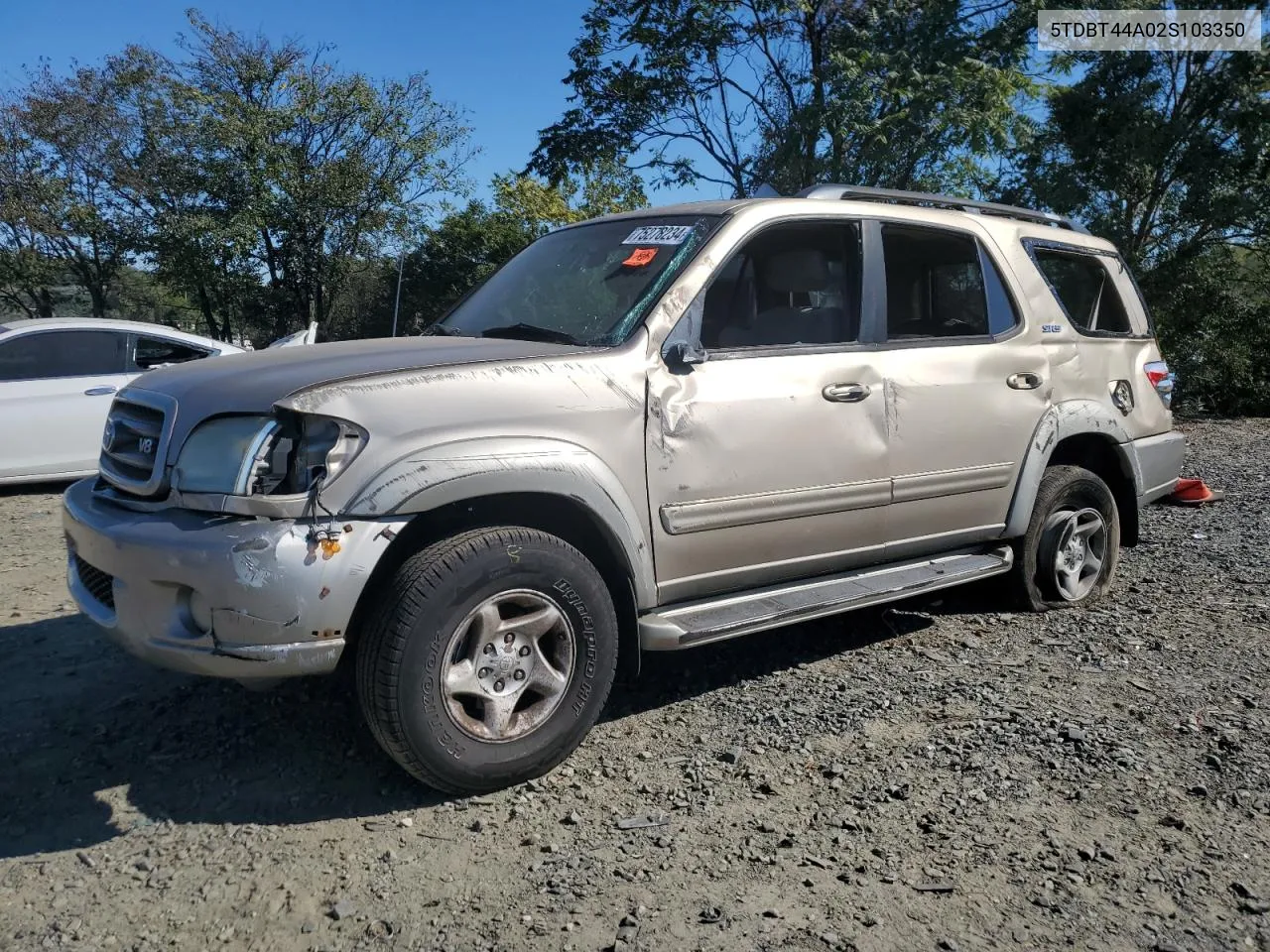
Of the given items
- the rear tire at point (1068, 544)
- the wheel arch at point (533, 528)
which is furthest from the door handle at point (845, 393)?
the rear tire at point (1068, 544)

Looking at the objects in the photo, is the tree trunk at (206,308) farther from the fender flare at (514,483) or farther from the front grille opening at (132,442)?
the fender flare at (514,483)

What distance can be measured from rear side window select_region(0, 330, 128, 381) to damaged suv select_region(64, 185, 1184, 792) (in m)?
5.61

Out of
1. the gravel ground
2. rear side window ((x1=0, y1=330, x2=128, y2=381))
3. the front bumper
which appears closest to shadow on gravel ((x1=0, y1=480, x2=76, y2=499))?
rear side window ((x1=0, y1=330, x2=128, y2=381))

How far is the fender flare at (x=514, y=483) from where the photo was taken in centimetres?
287

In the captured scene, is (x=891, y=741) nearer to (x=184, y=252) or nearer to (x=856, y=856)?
(x=856, y=856)

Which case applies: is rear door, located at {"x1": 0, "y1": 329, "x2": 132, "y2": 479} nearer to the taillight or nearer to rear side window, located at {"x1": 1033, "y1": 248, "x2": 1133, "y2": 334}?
rear side window, located at {"x1": 1033, "y1": 248, "x2": 1133, "y2": 334}

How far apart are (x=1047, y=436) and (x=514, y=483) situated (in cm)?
277

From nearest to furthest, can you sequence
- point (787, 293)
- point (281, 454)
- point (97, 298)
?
point (281, 454)
point (787, 293)
point (97, 298)

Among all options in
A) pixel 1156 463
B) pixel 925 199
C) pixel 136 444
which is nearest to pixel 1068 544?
pixel 1156 463

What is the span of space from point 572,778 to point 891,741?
1.12m

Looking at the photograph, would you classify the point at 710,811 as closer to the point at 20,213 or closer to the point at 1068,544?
the point at 1068,544

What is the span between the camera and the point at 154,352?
347 inches

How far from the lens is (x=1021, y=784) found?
3205mm

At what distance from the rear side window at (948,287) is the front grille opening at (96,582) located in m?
3.19
